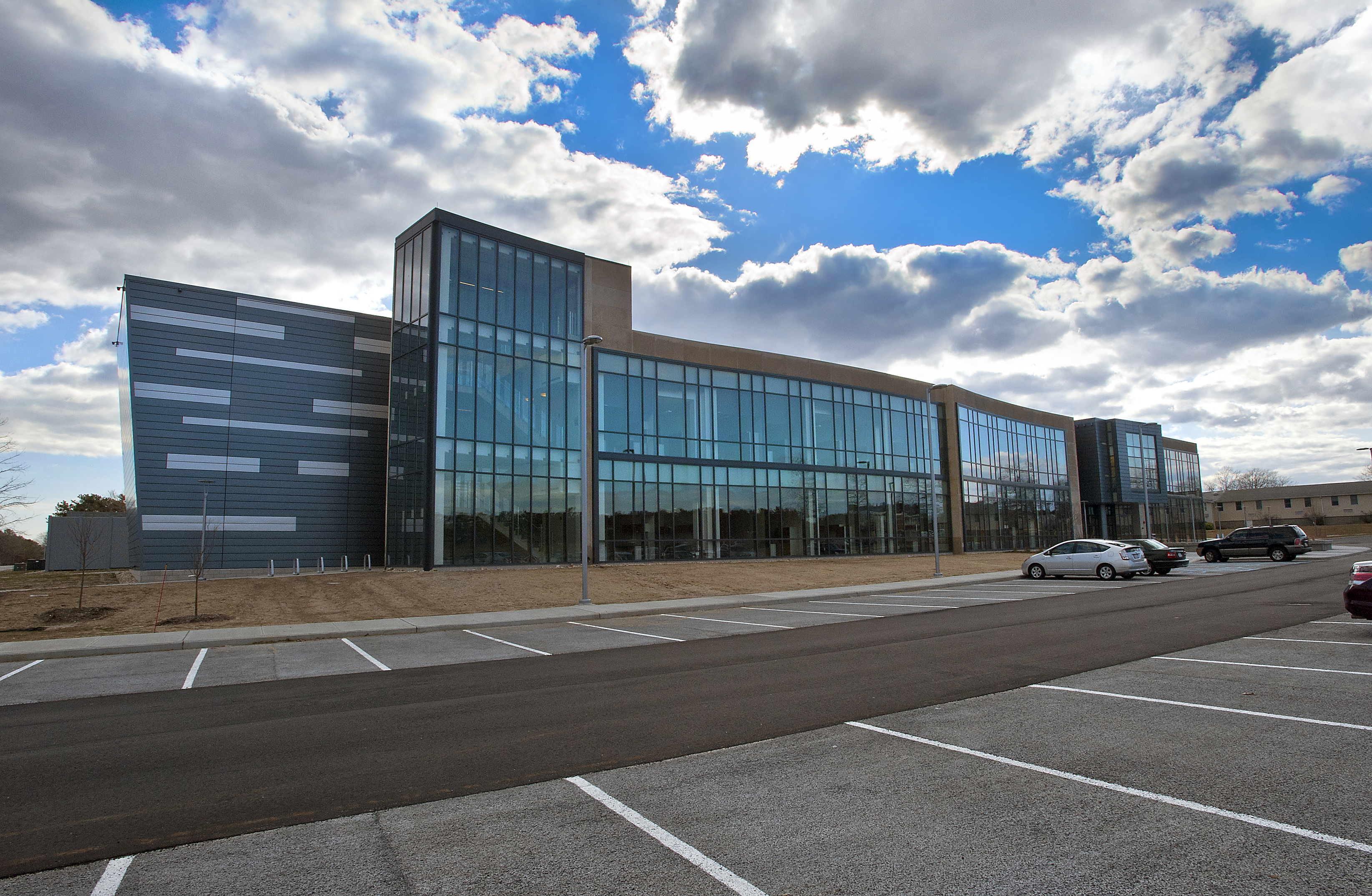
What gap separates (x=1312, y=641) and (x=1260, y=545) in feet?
105

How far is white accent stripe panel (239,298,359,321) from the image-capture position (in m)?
33.9

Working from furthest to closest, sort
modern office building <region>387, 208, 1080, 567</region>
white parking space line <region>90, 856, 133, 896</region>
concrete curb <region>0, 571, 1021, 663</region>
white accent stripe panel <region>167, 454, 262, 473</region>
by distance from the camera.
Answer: modern office building <region>387, 208, 1080, 567</region>
white accent stripe panel <region>167, 454, 262, 473</region>
concrete curb <region>0, 571, 1021, 663</region>
white parking space line <region>90, 856, 133, 896</region>

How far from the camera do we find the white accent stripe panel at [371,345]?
36438 millimetres

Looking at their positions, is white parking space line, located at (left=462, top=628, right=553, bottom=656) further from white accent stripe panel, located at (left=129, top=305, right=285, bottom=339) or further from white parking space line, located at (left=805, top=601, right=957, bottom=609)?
white accent stripe panel, located at (left=129, top=305, right=285, bottom=339)

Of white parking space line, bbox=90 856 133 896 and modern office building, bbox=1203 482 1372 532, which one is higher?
modern office building, bbox=1203 482 1372 532

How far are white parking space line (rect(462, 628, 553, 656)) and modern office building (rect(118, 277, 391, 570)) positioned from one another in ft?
64.9

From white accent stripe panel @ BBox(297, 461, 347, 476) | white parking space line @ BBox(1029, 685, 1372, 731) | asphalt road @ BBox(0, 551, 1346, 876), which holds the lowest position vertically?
asphalt road @ BBox(0, 551, 1346, 876)

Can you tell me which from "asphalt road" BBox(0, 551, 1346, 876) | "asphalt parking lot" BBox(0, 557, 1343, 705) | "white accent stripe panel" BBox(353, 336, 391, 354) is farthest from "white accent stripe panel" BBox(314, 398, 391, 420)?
"asphalt road" BBox(0, 551, 1346, 876)

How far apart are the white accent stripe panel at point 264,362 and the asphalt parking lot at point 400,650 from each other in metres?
22.8

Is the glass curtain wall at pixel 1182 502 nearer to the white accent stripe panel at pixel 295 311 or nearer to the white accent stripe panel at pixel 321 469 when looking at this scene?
the white accent stripe panel at pixel 321 469

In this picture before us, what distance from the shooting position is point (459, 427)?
3181 cm

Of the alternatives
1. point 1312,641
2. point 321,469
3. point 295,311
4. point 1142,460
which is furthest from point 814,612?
point 1142,460

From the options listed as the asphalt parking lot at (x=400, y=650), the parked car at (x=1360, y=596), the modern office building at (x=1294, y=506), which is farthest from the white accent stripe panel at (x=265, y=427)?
the modern office building at (x=1294, y=506)

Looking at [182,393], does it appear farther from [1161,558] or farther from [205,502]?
[1161,558]
